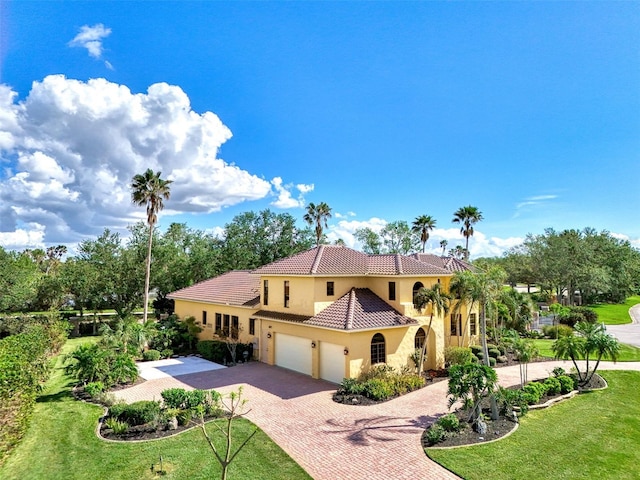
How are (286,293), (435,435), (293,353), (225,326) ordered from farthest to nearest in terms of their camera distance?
(225,326) → (286,293) → (293,353) → (435,435)

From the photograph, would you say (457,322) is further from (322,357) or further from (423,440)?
(423,440)

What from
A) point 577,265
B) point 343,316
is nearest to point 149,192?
point 343,316

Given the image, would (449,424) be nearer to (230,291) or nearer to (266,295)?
(266,295)

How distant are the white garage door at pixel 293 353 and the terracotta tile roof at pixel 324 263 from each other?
4.30m

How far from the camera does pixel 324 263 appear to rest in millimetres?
24594

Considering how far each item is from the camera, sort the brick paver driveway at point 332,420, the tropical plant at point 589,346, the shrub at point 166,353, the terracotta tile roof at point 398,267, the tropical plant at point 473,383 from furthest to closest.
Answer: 1. the shrub at point 166,353
2. the terracotta tile roof at point 398,267
3. the tropical plant at point 589,346
4. the tropical plant at point 473,383
5. the brick paver driveway at point 332,420

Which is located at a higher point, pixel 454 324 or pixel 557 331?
pixel 454 324

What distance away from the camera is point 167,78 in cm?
2045

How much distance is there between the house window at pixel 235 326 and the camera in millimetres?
29516

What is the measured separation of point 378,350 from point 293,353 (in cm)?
594

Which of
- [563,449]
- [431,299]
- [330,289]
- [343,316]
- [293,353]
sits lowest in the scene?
[563,449]

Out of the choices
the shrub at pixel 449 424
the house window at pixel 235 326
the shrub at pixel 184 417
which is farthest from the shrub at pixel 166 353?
the shrub at pixel 449 424

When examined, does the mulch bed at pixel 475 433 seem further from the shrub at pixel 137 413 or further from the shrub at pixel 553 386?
the shrub at pixel 137 413

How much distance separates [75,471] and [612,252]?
82.9 meters
